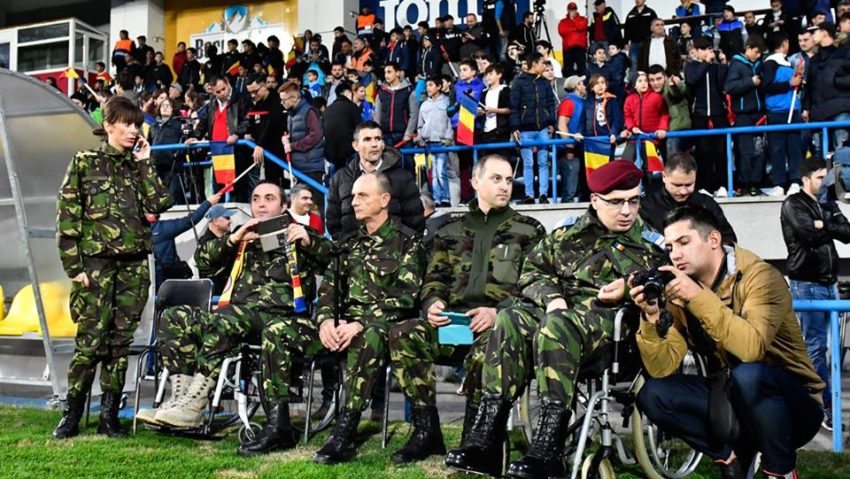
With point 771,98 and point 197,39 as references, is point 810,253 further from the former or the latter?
point 197,39

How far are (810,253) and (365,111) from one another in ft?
25.2

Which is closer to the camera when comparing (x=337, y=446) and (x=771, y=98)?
(x=337, y=446)

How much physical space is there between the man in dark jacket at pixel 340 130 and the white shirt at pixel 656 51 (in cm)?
450

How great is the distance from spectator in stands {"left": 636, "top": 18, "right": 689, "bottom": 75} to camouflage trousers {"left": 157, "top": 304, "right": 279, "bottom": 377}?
8.26 meters

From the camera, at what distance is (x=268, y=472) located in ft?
15.5

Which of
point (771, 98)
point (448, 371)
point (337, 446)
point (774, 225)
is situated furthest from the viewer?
point (771, 98)

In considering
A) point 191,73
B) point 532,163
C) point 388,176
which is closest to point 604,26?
point 532,163

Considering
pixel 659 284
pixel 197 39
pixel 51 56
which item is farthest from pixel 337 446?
pixel 51 56

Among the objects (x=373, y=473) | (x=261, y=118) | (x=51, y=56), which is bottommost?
(x=373, y=473)

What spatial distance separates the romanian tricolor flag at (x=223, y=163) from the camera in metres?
11.7

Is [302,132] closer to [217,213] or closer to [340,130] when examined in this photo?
[340,130]

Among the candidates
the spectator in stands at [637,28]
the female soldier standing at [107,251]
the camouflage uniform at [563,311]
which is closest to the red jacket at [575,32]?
the spectator in stands at [637,28]

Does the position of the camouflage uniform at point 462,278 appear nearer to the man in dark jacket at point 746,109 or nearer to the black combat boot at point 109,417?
the black combat boot at point 109,417

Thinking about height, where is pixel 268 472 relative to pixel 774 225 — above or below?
below
